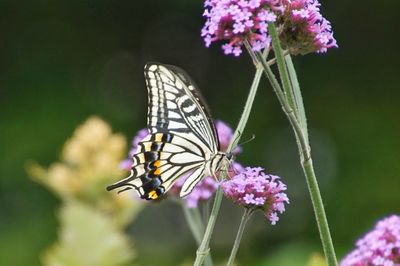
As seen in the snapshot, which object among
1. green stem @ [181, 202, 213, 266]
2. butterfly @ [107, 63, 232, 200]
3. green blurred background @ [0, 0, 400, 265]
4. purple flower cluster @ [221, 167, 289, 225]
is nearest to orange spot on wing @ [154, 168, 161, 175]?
butterfly @ [107, 63, 232, 200]

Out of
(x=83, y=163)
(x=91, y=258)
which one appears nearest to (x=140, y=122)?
(x=83, y=163)

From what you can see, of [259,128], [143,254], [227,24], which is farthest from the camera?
[259,128]

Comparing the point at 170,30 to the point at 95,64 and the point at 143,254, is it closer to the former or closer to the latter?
the point at 95,64

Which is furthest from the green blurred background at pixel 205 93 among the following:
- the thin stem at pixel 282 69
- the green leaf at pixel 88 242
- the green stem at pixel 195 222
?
the thin stem at pixel 282 69

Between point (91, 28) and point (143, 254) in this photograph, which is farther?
point (91, 28)

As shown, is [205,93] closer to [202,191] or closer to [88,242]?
[88,242]

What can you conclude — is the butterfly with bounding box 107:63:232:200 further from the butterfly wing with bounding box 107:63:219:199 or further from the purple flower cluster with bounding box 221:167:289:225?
the purple flower cluster with bounding box 221:167:289:225
